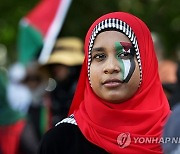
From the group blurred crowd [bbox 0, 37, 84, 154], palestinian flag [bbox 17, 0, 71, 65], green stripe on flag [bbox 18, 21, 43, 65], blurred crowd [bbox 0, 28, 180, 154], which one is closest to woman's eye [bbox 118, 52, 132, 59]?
blurred crowd [bbox 0, 28, 180, 154]

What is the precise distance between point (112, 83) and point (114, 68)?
0.26ft

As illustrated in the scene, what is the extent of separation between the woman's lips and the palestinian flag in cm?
516

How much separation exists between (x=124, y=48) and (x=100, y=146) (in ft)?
1.76

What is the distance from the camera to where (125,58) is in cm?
446

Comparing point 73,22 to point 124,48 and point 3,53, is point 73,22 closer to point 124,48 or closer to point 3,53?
point 124,48

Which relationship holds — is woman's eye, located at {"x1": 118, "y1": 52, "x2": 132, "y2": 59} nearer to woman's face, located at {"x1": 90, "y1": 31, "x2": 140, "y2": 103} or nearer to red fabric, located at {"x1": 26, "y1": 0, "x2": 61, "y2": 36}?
woman's face, located at {"x1": 90, "y1": 31, "x2": 140, "y2": 103}

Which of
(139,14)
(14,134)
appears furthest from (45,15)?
(14,134)

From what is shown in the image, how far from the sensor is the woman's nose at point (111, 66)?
14.3ft

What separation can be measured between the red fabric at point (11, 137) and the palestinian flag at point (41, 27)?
2.96m

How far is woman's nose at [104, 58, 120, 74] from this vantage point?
14.3 feet

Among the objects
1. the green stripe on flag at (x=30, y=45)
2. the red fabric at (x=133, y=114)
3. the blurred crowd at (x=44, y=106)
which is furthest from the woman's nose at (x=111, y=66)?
the green stripe on flag at (x=30, y=45)

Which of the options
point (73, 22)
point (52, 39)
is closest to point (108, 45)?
point (52, 39)

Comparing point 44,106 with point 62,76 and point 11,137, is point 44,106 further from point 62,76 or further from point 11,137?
point 11,137

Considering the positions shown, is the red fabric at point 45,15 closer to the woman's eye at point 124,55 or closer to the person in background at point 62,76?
the person in background at point 62,76
